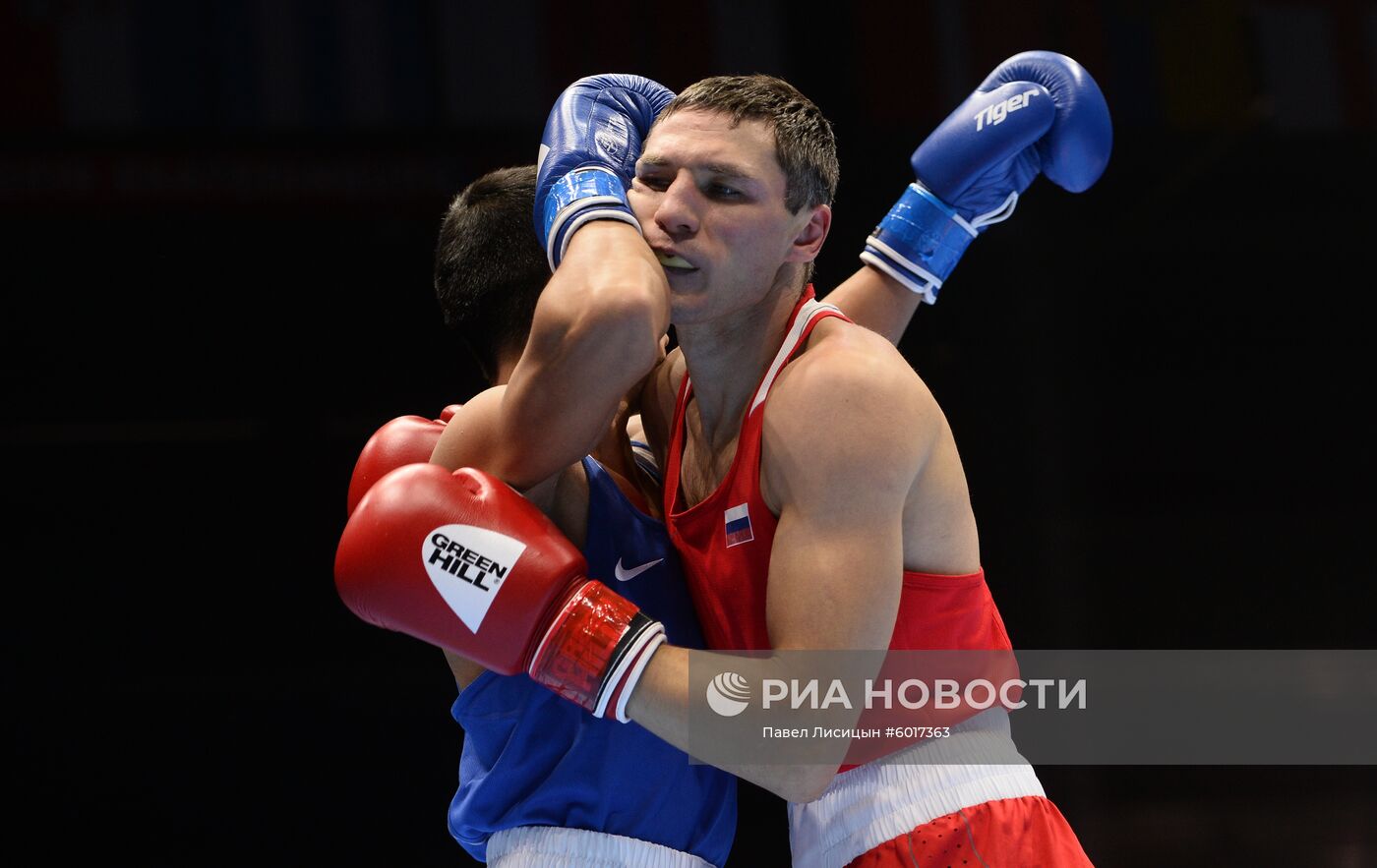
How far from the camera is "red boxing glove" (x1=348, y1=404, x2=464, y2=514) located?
192 centimetres

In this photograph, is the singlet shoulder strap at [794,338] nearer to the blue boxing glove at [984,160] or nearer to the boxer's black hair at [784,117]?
the boxer's black hair at [784,117]

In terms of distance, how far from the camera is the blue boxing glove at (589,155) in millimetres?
1633

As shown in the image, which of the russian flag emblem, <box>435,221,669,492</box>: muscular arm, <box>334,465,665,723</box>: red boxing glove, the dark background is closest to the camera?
<box>435,221,669,492</box>: muscular arm

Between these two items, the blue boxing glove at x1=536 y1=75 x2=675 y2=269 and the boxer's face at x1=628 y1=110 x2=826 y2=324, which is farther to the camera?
the boxer's face at x1=628 y1=110 x2=826 y2=324

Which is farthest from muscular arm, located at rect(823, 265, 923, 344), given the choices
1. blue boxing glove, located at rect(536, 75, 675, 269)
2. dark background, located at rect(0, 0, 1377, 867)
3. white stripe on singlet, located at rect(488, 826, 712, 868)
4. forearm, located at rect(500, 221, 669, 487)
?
dark background, located at rect(0, 0, 1377, 867)

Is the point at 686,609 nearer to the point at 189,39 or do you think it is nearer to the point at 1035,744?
the point at 1035,744

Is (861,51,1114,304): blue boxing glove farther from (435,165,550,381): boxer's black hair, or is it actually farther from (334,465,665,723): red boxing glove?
(334,465,665,723): red boxing glove

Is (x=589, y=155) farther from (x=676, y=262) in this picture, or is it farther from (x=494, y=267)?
(x=494, y=267)

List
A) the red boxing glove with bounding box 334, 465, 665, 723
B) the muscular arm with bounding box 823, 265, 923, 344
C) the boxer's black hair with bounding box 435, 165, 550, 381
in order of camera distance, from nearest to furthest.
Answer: the red boxing glove with bounding box 334, 465, 665, 723
the boxer's black hair with bounding box 435, 165, 550, 381
the muscular arm with bounding box 823, 265, 923, 344

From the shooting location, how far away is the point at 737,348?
1919 millimetres

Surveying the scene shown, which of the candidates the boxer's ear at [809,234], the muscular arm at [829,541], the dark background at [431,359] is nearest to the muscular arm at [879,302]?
the boxer's ear at [809,234]

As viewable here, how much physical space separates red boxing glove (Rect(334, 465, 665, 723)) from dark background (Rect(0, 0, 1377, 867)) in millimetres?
3806

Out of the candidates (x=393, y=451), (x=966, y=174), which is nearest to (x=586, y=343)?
(x=393, y=451)

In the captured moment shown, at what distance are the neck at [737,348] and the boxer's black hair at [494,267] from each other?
0.86 feet
